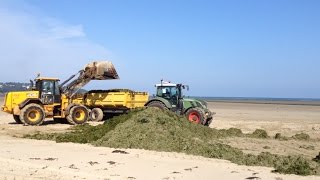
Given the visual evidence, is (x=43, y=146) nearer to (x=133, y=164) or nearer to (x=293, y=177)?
(x=133, y=164)

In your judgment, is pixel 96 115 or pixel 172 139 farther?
pixel 96 115

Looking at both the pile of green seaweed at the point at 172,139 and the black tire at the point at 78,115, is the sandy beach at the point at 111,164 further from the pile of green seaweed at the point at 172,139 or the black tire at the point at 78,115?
the black tire at the point at 78,115

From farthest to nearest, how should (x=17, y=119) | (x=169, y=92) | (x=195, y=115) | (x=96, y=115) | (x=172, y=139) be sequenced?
(x=96, y=115) → (x=17, y=119) → (x=169, y=92) → (x=195, y=115) → (x=172, y=139)

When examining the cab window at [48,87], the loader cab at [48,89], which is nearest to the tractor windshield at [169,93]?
the loader cab at [48,89]

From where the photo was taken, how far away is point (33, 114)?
79.8 feet

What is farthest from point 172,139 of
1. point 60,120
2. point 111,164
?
point 60,120

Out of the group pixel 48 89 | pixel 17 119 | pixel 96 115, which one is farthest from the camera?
pixel 96 115

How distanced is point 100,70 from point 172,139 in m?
12.6

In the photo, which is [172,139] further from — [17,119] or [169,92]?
[17,119]

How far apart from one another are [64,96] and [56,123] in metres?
1.94

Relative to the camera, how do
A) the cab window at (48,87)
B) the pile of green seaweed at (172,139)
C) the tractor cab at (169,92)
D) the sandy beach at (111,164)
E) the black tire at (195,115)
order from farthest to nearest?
the cab window at (48,87) → the tractor cab at (169,92) → the black tire at (195,115) → the pile of green seaweed at (172,139) → the sandy beach at (111,164)

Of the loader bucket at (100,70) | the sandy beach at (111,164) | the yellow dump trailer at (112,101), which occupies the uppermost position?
the loader bucket at (100,70)

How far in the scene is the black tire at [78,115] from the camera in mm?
24969

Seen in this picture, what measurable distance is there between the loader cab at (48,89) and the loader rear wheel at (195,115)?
7516mm
